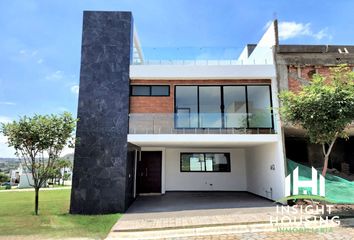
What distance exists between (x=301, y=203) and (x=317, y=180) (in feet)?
3.64

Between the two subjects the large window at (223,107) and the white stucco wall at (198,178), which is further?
the white stucco wall at (198,178)

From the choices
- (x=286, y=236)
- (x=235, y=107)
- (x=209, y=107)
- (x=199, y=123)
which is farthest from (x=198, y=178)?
(x=286, y=236)

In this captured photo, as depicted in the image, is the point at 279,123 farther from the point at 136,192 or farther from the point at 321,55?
the point at 136,192

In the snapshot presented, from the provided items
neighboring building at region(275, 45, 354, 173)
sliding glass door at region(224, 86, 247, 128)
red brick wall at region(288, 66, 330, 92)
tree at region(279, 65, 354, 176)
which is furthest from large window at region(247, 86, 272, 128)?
tree at region(279, 65, 354, 176)

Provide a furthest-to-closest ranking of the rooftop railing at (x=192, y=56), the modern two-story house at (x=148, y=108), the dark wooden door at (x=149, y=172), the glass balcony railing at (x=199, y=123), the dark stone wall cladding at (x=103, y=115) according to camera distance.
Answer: the dark wooden door at (x=149, y=172) → the rooftop railing at (x=192, y=56) → the glass balcony railing at (x=199, y=123) → the modern two-story house at (x=148, y=108) → the dark stone wall cladding at (x=103, y=115)

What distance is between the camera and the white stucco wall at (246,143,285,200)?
403 inches

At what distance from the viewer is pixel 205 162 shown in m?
14.9

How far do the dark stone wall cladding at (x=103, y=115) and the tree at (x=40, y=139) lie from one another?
796 millimetres

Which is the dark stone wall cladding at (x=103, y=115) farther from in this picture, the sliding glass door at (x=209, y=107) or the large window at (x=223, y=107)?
the sliding glass door at (x=209, y=107)

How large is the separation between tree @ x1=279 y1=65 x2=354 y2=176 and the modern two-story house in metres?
2.15

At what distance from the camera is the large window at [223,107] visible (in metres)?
10.5

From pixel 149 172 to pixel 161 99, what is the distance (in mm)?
4983

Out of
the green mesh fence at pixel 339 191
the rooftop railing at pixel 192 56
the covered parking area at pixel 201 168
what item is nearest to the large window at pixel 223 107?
the rooftop railing at pixel 192 56

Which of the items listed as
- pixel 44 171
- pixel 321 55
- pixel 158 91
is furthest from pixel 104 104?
pixel 321 55
